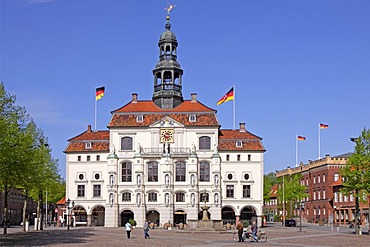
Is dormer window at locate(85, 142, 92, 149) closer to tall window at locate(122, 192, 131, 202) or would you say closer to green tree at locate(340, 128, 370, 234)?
tall window at locate(122, 192, 131, 202)

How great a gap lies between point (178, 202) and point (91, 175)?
14270 millimetres

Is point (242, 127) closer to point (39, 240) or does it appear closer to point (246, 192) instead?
point (246, 192)

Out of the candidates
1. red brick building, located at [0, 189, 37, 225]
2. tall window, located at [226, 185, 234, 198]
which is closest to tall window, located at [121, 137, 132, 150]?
tall window, located at [226, 185, 234, 198]

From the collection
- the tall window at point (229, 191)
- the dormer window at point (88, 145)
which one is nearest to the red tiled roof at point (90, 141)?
the dormer window at point (88, 145)

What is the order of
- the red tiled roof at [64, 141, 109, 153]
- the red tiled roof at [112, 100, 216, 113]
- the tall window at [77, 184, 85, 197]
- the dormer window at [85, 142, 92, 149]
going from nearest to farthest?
the tall window at [77, 184, 85, 197] < the red tiled roof at [64, 141, 109, 153] < the red tiled roof at [112, 100, 216, 113] < the dormer window at [85, 142, 92, 149]

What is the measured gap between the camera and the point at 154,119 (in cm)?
9162

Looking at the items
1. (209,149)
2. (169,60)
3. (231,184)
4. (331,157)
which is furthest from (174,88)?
(331,157)

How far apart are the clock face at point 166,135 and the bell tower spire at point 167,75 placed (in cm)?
498

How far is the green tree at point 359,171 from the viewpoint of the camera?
58750mm

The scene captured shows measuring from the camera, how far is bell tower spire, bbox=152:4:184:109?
9350 centimetres

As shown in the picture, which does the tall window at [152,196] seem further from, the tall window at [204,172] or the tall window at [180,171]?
the tall window at [204,172]

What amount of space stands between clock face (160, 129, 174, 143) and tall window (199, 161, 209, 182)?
594cm

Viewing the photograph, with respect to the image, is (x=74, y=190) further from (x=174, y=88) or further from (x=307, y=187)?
(x=307, y=187)

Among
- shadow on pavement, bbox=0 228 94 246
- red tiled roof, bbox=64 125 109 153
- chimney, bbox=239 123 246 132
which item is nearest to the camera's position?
shadow on pavement, bbox=0 228 94 246
